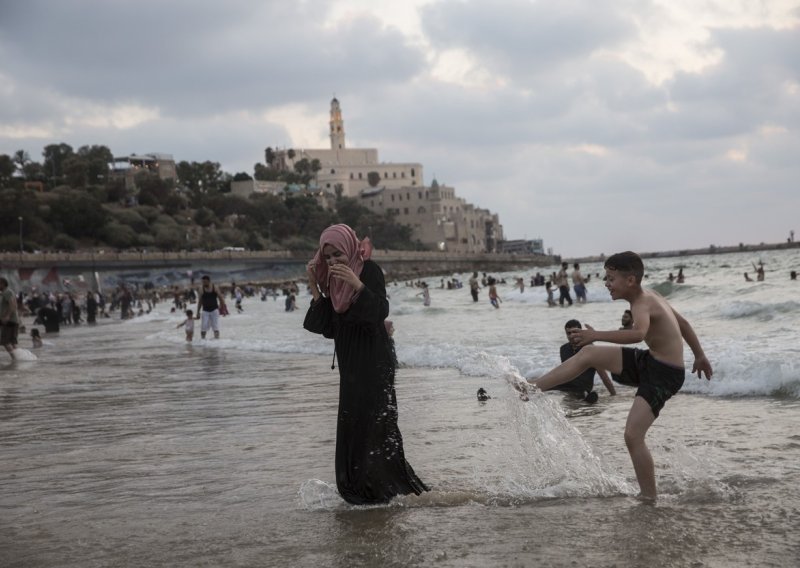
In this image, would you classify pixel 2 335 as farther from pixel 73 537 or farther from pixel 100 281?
pixel 100 281

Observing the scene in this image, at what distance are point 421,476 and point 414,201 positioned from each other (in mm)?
165986

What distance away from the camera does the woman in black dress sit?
491cm

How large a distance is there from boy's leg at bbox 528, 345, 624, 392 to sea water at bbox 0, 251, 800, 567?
14.9 inches

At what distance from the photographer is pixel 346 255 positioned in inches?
193

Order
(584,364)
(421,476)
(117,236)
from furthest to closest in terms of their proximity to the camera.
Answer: (117,236) → (421,476) → (584,364)

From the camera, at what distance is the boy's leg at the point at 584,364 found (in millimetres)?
5145

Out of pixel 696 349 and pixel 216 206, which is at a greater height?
pixel 216 206

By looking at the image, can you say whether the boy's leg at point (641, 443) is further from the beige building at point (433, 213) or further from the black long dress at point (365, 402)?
the beige building at point (433, 213)

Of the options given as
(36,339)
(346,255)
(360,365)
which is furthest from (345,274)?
Answer: (36,339)

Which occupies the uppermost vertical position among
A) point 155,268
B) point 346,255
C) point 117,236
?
point 117,236

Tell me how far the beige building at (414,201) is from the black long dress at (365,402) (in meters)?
161

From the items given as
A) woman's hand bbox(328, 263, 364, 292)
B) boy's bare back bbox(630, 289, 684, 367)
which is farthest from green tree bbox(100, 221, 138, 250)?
boy's bare back bbox(630, 289, 684, 367)

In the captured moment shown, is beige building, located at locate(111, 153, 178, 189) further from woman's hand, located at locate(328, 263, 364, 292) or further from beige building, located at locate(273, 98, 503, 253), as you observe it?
woman's hand, located at locate(328, 263, 364, 292)

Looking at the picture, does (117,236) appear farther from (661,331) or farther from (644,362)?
(661,331)
